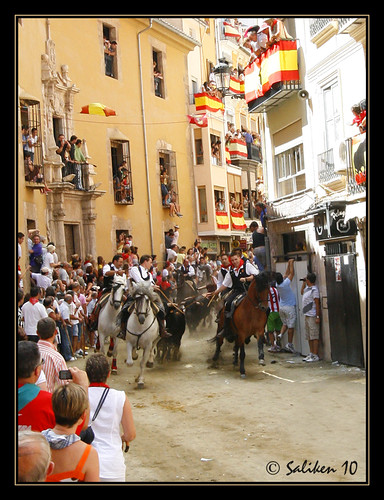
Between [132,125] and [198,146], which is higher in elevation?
[132,125]

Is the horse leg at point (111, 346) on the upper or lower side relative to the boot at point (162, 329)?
lower

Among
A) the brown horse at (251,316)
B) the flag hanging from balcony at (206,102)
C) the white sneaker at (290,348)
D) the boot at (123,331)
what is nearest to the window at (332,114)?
the flag hanging from balcony at (206,102)

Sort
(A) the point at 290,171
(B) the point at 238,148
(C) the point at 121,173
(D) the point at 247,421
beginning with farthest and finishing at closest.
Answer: (B) the point at 238,148 → (A) the point at 290,171 → (C) the point at 121,173 → (D) the point at 247,421

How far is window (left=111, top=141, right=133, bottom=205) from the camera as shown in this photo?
11.4m

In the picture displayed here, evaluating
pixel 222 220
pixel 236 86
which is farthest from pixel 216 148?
pixel 236 86

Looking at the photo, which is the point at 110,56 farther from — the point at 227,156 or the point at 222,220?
Result: the point at 227,156

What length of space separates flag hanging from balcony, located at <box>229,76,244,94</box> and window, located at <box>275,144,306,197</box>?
1670mm

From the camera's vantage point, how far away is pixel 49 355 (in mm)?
5742

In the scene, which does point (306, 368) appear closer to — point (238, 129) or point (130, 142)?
point (130, 142)

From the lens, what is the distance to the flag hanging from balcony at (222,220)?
41.8ft

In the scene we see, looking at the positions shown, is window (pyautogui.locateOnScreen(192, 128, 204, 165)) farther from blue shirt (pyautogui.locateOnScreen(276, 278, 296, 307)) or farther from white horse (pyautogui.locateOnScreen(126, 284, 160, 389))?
blue shirt (pyautogui.locateOnScreen(276, 278, 296, 307))

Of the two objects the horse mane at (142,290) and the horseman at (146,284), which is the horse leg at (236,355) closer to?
the horseman at (146,284)

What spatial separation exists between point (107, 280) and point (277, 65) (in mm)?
5635

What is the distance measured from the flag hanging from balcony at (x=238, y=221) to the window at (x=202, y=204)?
1.24 meters
